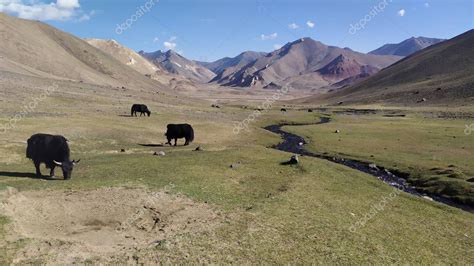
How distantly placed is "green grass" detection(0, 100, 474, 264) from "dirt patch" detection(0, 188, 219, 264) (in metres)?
0.87

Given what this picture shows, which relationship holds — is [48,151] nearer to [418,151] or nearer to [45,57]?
[418,151]

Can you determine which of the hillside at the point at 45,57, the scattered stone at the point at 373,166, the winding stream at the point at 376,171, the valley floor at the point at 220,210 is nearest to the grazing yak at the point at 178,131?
the valley floor at the point at 220,210

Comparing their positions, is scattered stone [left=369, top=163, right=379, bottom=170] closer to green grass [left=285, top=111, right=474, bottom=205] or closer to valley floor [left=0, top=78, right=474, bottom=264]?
green grass [left=285, top=111, right=474, bottom=205]

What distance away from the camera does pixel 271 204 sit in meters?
23.1

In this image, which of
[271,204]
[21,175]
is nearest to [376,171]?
[271,204]

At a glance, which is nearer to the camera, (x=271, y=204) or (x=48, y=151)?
(x=271, y=204)

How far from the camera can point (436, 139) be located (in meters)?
56.1

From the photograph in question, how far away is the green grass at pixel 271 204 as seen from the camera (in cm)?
1725

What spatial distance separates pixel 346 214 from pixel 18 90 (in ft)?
240

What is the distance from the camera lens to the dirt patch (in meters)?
16.2

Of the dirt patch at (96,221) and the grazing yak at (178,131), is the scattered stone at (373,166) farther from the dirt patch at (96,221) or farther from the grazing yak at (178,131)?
the dirt patch at (96,221)

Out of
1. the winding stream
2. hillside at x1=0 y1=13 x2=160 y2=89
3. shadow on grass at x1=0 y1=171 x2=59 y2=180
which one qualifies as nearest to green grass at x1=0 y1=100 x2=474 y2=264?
shadow on grass at x1=0 y1=171 x2=59 y2=180

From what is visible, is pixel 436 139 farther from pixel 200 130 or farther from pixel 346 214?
pixel 346 214

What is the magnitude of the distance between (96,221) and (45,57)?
6183 inches
